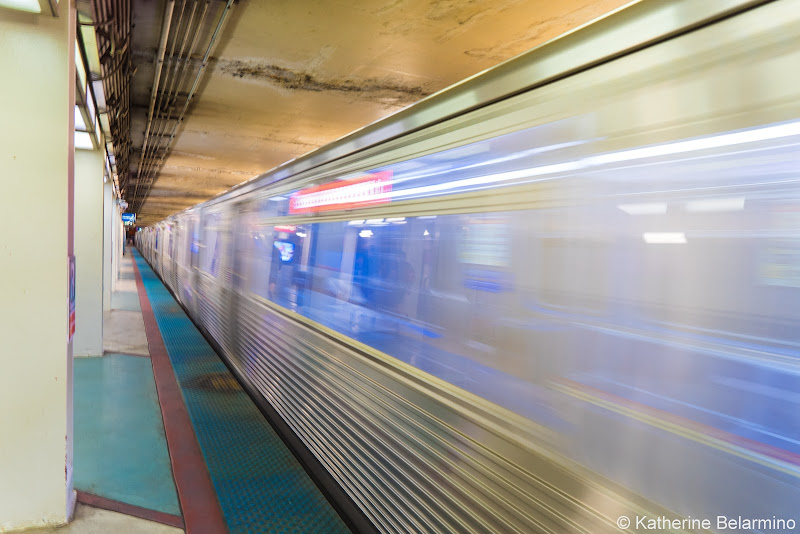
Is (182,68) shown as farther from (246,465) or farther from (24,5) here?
(246,465)

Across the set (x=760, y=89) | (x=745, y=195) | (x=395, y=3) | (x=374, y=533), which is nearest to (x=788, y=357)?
(x=745, y=195)

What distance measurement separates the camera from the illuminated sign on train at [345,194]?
2686 mm

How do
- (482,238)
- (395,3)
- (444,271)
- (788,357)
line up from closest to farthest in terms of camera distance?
(788,357), (482,238), (444,271), (395,3)

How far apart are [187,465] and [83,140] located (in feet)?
15.8

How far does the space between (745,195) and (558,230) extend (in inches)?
21.5

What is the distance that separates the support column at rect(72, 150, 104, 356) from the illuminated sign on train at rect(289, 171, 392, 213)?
13.0ft

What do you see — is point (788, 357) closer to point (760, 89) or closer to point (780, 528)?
point (780, 528)

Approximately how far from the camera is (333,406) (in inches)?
124

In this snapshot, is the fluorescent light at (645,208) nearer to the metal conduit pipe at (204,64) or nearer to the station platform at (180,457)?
the station platform at (180,457)

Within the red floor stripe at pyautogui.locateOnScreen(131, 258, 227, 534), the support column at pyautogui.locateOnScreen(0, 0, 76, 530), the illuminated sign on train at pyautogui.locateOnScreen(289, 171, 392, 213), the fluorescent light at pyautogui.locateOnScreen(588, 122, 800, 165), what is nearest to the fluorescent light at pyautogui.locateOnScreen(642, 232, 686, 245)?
the fluorescent light at pyautogui.locateOnScreen(588, 122, 800, 165)

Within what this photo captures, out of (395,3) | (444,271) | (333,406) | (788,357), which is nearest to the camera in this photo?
(788,357)

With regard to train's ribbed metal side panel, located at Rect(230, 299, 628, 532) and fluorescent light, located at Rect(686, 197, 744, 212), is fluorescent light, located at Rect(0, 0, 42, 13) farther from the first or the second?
fluorescent light, located at Rect(686, 197, 744, 212)

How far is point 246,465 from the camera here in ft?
11.8

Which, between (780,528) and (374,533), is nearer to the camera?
(780,528)
